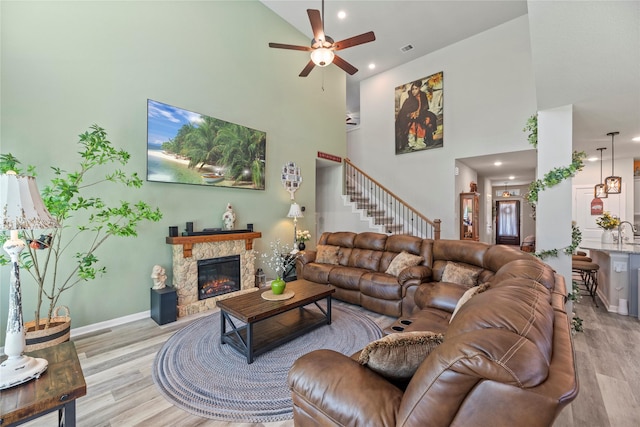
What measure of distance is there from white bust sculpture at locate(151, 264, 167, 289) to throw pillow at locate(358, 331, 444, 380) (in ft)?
10.8

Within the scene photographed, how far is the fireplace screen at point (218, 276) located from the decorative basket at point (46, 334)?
1510mm


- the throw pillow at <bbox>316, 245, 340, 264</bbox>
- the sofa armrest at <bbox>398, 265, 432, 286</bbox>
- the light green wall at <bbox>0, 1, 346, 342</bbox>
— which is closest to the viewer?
the light green wall at <bbox>0, 1, 346, 342</bbox>

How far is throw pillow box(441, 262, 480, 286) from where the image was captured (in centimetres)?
300

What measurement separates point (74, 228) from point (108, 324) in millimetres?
1256

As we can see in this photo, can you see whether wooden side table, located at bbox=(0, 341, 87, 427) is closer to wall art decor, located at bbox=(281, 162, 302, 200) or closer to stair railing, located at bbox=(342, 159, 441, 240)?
wall art decor, located at bbox=(281, 162, 302, 200)

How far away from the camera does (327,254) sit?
4.62 metres

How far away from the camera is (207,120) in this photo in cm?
425

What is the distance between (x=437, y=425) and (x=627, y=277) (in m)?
4.69

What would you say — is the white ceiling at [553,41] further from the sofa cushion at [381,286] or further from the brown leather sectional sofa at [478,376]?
the sofa cushion at [381,286]

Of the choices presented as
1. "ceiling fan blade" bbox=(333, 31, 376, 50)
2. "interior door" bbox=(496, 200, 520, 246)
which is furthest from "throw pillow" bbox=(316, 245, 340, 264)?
"interior door" bbox=(496, 200, 520, 246)

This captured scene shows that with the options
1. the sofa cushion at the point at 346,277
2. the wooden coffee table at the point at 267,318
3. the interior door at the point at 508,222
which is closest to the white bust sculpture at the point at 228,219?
the wooden coffee table at the point at 267,318

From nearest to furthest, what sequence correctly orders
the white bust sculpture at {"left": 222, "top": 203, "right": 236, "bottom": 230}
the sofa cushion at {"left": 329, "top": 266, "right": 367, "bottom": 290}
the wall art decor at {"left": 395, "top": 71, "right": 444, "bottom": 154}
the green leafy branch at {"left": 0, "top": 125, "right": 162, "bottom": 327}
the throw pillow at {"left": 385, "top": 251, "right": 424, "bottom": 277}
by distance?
the green leafy branch at {"left": 0, "top": 125, "right": 162, "bottom": 327} < the throw pillow at {"left": 385, "top": 251, "right": 424, "bottom": 277} < the sofa cushion at {"left": 329, "top": 266, "right": 367, "bottom": 290} < the white bust sculpture at {"left": 222, "top": 203, "right": 236, "bottom": 230} < the wall art decor at {"left": 395, "top": 71, "right": 444, "bottom": 154}

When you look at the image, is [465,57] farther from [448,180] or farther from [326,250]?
[326,250]

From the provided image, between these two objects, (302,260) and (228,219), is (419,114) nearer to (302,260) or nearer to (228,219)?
(302,260)
